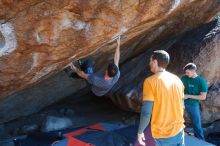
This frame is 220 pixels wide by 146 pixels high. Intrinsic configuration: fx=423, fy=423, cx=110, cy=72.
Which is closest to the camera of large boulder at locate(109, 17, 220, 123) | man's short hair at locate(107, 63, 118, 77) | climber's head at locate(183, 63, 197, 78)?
man's short hair at locate(107, 63, 118, 77)

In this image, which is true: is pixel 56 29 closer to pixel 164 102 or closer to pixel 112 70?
pixel 112 70

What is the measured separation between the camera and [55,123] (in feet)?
29.8

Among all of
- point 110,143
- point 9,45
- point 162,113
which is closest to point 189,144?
point 110,143

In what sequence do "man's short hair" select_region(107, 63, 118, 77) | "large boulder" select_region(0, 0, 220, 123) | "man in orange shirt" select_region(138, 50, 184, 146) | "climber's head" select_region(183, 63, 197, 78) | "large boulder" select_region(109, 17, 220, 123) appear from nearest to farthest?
"man in orange shirt" select_region(138, 50, 184, 146) → "large boulder" select_region(0, 0, 220, 123) → "man's short hair" select_region(107, 63, 118, 77) → "climber's head" select_region(183, 63, 197, 78) → "large boulder" select_region(109, 17, 220, 123)

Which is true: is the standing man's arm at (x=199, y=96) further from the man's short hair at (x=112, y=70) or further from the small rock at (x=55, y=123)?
the small rock at (x=55, y=123)

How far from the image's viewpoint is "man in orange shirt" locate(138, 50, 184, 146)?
16.7 feet

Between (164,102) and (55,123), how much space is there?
4.36m

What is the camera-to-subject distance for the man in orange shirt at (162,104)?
509cm

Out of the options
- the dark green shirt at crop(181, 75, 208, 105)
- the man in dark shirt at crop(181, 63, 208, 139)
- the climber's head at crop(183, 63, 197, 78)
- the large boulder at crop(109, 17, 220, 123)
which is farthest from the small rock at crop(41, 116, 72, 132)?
the climber's head at crop(183, 63, 197, 78)

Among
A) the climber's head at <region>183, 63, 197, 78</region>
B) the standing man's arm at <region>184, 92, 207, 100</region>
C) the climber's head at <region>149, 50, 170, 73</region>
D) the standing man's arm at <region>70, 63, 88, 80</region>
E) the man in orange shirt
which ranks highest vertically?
the standing man's arm at <region>70, 63, 88, 80</region>

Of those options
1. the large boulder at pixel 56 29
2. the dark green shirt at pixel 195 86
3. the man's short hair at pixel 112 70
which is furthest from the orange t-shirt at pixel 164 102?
the dark green shirt at pixel 195 86

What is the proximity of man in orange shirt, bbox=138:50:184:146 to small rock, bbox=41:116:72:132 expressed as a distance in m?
3.98

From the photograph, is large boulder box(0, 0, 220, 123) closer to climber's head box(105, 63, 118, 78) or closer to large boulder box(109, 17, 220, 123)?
climber's head box(105, 63, 118, 78)

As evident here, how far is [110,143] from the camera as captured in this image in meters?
6.96
